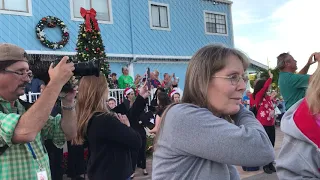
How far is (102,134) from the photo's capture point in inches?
135

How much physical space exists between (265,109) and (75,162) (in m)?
3.92

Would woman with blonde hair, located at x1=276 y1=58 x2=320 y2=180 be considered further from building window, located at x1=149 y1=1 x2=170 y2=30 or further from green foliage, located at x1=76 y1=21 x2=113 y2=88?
building window, located at x1=149 y1=1 x2=170 y2=30

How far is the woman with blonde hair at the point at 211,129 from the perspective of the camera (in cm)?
163

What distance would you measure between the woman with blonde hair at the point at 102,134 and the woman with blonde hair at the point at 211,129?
62.8 inches

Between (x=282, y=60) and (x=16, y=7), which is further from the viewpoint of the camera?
(x=16, y=7)

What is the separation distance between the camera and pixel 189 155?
170 cm

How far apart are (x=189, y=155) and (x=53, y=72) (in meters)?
0.97

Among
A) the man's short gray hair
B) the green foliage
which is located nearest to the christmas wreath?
the green foliage

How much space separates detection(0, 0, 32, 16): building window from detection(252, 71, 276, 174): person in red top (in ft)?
30.8

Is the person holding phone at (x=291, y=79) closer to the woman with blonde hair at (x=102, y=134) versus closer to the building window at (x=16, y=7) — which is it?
the woman with blonde hair at (x=102, y=134)

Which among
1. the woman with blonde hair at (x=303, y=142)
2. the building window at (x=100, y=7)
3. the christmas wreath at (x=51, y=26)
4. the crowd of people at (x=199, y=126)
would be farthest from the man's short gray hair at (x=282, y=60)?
the building window at (x=100, y=7)

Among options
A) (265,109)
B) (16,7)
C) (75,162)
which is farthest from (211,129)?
(16,7)

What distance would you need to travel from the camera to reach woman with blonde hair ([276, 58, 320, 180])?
189 centimetres

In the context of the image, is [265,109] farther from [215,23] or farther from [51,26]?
[215,23]
